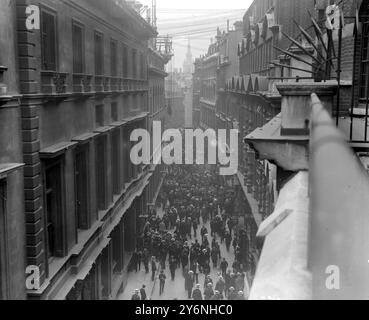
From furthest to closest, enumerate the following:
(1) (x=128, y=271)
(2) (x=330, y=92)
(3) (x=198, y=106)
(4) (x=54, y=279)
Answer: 1. (3) (x=198, y=106)
2. (1) (x=128, y=271)
3. (4) (x=54, y=279)
4. (2) (x=330, y=92)

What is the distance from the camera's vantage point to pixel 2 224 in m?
9.65

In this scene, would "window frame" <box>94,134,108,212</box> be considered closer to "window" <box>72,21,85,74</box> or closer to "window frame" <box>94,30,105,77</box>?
"window frame" <box>94,30,105,77</box>

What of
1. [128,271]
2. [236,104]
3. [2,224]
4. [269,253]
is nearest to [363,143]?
[269,253]

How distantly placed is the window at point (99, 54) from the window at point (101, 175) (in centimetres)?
232

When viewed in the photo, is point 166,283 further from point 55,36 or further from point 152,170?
point 152,170

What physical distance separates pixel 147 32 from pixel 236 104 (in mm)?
9569

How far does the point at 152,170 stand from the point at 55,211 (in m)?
20.5

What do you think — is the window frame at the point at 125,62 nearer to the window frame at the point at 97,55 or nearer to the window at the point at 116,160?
the window at the point at 116,160

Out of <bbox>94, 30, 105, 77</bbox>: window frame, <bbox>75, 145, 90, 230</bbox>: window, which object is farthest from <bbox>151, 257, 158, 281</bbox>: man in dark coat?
<bbox>94, 30, 105, 77</bbox>: window frame

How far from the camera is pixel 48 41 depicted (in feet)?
42.2

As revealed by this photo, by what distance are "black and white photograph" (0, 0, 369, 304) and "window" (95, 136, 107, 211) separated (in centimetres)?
7

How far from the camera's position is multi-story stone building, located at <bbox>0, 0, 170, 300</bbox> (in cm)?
1020

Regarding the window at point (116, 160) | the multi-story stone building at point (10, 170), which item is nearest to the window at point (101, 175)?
the window at point (116, 160)
